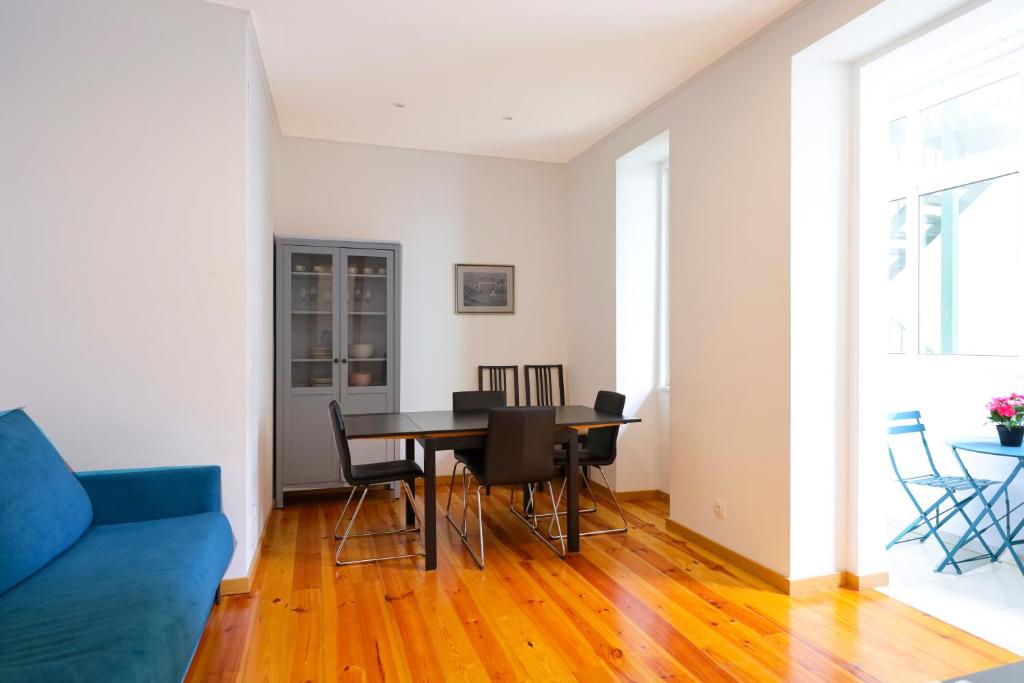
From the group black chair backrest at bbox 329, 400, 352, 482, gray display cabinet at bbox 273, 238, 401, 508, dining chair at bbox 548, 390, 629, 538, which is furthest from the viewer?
gray display cabinet at bbox 273, 238, 401, 508

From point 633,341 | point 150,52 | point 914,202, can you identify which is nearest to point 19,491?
point 150,52

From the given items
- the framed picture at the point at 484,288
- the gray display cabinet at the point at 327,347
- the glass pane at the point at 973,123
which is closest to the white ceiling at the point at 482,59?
the gray display cabinet at the point at 327,347

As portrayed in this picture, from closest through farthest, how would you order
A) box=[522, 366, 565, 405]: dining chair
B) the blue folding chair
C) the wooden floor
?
the wooden floor < the blue folding chair < box=[522, 366, 565, 405]: dining chair

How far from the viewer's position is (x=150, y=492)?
262 cm

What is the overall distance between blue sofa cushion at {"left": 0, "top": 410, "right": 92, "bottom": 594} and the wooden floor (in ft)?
2.32

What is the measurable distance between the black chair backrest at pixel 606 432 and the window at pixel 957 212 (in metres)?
2.04

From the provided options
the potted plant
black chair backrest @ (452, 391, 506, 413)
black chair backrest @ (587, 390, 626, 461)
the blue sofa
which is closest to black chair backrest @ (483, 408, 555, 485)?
black chair backrest @ (587, 390, 626, 461)

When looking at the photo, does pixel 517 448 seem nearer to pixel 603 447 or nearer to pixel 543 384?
pixel 603 447

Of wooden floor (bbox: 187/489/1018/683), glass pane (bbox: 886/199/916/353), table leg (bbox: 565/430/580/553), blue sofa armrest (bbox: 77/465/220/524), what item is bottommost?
wooden floor (bbox: 187/489/1018/683)

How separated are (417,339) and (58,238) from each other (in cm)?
288

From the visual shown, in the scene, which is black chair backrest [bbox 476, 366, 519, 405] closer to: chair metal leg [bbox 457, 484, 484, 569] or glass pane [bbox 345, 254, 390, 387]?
glass pane [bbox 345, 254, 390, 387]

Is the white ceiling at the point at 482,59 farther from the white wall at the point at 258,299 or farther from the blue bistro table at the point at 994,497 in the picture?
the blue bistro table at the point at 994,497

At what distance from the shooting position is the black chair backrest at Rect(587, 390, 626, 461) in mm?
3988

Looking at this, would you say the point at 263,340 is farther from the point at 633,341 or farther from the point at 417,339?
the point at 633,341
